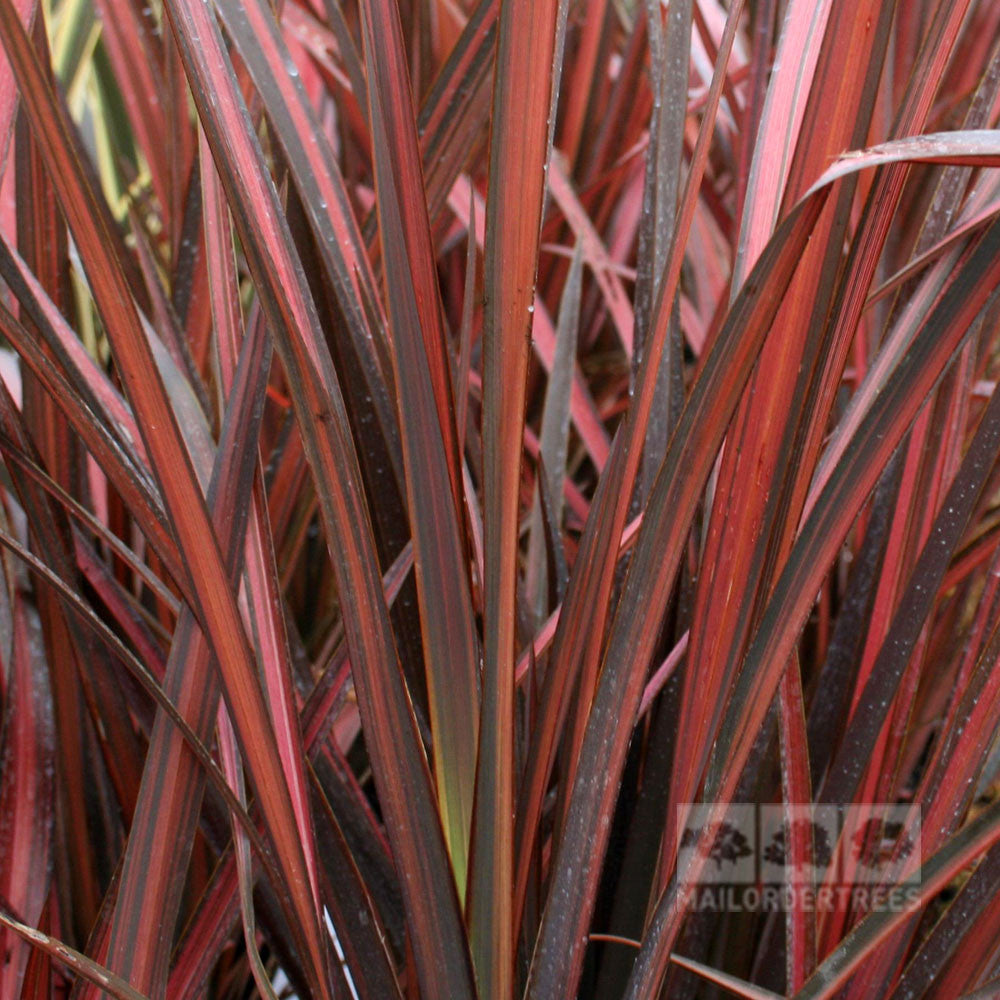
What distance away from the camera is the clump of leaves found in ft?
1.03

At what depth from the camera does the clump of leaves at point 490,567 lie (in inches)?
12.3

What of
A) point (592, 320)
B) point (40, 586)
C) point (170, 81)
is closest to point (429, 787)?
point (40, 586)

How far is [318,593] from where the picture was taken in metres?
0.75

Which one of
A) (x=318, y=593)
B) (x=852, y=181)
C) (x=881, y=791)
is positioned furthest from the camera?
(x=318, y=593)

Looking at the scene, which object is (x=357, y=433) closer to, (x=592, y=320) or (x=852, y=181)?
(x=852, y=181)

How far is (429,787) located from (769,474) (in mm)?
159

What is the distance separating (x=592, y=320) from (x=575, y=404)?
33 cm

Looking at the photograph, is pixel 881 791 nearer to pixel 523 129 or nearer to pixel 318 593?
pixel 523 129

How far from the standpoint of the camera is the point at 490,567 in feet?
1.09

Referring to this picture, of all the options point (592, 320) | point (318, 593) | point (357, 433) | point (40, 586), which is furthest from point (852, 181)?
point (592, 320)

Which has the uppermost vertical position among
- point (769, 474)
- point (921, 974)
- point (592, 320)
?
point (592, 320)

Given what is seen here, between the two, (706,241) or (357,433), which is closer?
(357,433)

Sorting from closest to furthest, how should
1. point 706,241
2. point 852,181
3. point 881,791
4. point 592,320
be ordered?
point 852,181 < point 881,791 < point 706,241 < point 592,320

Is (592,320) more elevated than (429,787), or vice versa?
(592,320)
